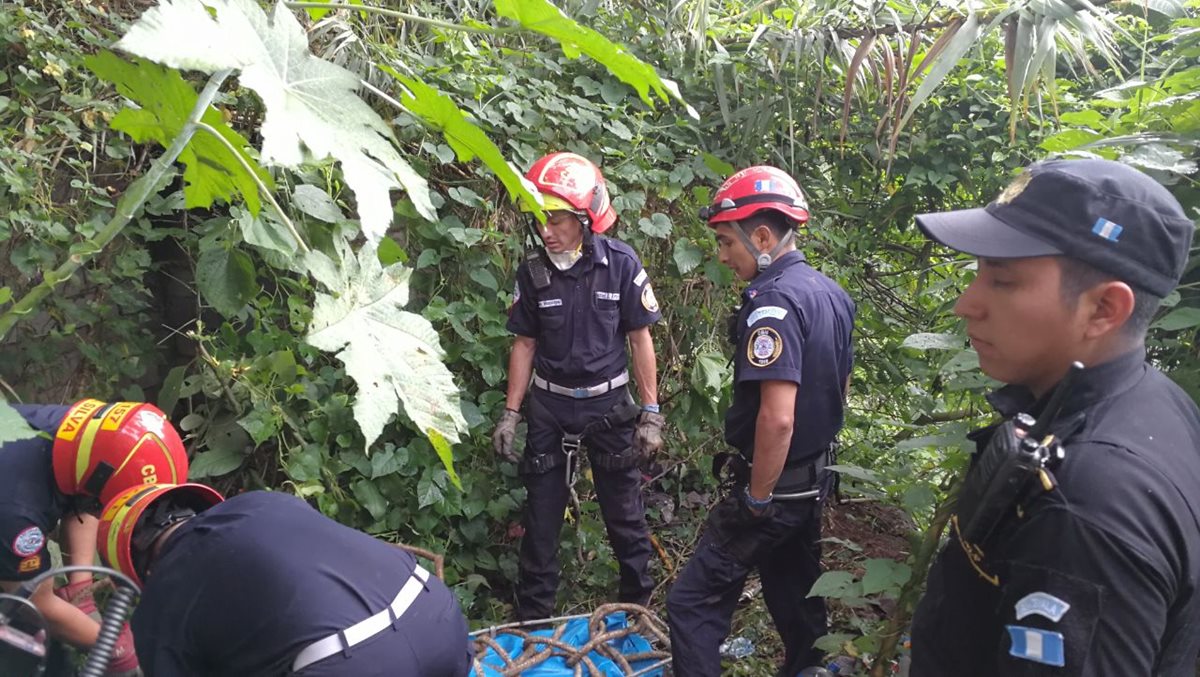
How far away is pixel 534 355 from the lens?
11.8ft

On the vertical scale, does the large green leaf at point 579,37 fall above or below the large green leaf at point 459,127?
above

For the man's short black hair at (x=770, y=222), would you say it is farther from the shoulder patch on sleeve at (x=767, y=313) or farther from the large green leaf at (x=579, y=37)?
the large green leaf at (x=579, y=37)

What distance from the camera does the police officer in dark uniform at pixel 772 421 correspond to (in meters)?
2.57

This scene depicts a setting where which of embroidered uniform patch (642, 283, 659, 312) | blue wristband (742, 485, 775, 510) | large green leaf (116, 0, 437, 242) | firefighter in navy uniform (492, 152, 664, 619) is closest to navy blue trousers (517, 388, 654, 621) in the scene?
firefighter in navy uniform (492, 152, 664, 619)

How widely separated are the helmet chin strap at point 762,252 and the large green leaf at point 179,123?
6.53 feet

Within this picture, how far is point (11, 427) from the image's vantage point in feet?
2.48

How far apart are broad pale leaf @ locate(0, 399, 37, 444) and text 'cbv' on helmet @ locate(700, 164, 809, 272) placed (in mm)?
2415

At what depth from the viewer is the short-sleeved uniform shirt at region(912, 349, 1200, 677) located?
0.96 metres

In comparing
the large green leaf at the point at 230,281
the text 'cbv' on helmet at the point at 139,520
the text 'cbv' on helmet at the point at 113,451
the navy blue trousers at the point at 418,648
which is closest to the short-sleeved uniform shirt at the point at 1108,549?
the navy blue trousers at the point at 418,648

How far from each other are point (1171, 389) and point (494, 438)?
2675mm

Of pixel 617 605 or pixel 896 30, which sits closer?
pixel 617 605

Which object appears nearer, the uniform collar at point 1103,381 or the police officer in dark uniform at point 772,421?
the uniform collar at point 1103,381

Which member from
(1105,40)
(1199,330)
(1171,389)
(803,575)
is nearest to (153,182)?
(1171,389)

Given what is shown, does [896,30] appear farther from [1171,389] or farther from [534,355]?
[1171,389]
